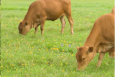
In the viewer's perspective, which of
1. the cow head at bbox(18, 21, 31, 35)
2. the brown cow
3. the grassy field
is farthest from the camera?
the brown cow

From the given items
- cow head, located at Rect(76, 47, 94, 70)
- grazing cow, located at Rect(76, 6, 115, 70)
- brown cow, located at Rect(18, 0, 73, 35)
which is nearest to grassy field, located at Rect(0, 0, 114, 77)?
cow head, located at Rect(76, 47, 94, 70)

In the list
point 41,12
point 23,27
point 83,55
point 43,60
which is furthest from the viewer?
point 41,12

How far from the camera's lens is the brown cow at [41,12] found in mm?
10375

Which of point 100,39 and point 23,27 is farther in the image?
point 23,27

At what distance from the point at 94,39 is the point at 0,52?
12.6 ft

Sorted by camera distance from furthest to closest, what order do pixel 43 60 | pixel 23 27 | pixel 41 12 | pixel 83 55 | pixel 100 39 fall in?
pixel 41 12 → pixel 23 27 → pixel 43 60 → pixel 100 39 → pixel 83 55

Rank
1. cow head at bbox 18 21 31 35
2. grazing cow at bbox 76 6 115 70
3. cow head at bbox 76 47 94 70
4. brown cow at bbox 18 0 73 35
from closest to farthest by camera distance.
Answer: cow head at bbox 76 47 94 70 → grazing cow at bbox 76 6 115 70 → cow head at bbox 18 21 31 35 → brown cow at bbox 18 0 73 35

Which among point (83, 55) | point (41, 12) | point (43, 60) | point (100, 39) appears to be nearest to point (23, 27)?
point (41, 12)

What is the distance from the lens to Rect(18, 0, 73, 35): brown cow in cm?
1038

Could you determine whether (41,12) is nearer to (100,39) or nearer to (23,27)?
(23,27)

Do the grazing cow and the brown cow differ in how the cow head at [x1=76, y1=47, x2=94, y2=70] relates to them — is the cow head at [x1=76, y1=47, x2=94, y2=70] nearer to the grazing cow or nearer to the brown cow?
the grazing cow

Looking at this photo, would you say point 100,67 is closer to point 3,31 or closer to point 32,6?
point 32,6

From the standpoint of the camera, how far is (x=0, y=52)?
7.69m

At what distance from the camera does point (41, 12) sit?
10.5 metres
